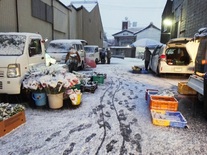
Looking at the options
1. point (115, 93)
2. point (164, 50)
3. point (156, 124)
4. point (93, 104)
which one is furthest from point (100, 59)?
point (156, 124)

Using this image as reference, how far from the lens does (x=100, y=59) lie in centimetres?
1848

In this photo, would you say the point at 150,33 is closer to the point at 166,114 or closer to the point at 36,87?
the point at 166,114

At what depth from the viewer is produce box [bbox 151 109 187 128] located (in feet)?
11.6

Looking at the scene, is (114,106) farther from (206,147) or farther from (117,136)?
(206,147)

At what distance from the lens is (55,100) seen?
173 inches

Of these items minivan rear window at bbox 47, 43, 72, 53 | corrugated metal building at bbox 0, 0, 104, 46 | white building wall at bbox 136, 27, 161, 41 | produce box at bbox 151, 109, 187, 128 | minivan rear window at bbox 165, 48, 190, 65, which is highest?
white building wall at bbox 136, 27, 161, 41

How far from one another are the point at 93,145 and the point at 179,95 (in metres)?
4.02

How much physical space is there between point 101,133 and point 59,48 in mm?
7909

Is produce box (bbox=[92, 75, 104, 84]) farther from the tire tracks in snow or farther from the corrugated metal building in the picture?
the corrugated metal building

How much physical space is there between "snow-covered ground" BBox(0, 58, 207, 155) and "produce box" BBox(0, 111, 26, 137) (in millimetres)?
88

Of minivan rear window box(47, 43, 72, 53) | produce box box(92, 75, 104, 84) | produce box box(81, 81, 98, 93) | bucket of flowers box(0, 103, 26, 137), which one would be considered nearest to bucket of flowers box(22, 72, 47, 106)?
bucket of flowers box(0, 103, 26, 137)

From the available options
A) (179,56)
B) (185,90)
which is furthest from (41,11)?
(185,90)

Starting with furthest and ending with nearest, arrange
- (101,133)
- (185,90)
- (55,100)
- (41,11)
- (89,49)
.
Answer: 1. (89,49)
2. (41,11)
3. (185,90)
4. (55,100)
5. (101,133)

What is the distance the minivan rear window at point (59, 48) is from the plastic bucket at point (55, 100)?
6.09m
